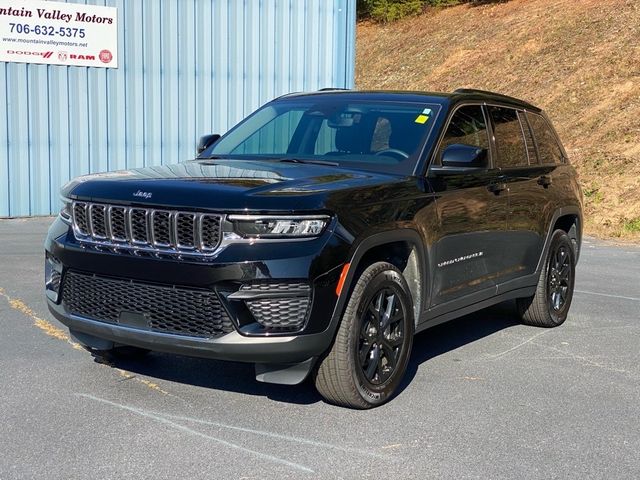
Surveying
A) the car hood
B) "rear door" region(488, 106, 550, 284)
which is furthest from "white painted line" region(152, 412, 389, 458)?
"rear door" region(488, 106, 550, 284)

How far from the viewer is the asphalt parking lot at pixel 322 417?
13.5 ft

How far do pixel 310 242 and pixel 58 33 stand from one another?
35.6ft

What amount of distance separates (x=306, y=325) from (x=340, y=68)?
12260mm

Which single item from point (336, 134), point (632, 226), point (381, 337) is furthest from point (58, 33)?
point (381, 337)

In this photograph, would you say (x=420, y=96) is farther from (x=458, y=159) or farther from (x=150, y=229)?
(x=150, y=229)

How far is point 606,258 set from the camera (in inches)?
464

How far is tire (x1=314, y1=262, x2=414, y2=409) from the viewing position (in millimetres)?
4629

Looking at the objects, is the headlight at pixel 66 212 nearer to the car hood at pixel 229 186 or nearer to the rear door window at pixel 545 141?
the car hood at pixel 229 186

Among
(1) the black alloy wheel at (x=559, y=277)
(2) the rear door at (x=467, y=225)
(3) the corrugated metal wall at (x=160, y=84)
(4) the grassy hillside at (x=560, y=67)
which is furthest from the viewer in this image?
(4) the grassy hillside at (x=560, y=67)

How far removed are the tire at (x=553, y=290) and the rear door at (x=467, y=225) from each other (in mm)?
1046

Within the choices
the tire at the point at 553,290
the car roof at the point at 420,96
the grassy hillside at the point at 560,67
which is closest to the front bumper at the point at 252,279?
the car roof at the point at 420,96

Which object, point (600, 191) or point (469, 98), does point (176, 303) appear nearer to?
point (469, 98)

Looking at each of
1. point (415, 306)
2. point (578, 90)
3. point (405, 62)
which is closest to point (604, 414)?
point (415, 306)

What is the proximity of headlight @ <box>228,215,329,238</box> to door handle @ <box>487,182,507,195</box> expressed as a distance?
6.69 ft
